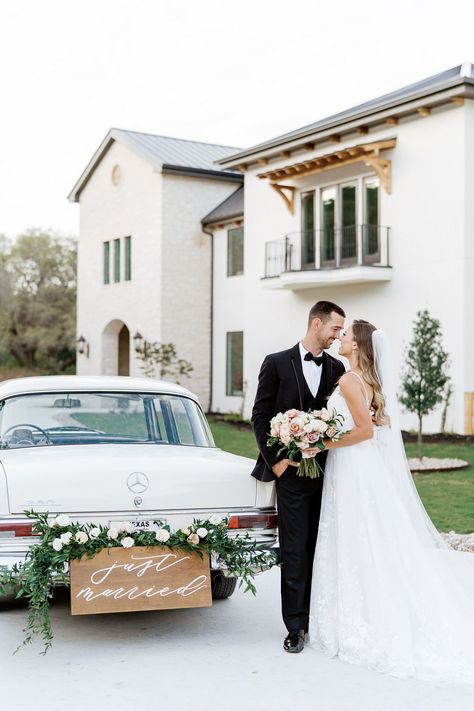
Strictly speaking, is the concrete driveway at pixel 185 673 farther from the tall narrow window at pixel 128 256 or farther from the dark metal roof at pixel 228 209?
the tall narrow window at pixel 128 256

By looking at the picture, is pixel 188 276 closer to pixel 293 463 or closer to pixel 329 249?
pixel 329 249

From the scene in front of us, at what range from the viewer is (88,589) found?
5.09 metres

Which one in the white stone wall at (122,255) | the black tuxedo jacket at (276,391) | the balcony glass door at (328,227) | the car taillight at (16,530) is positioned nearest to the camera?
the car taillight at (16,530)

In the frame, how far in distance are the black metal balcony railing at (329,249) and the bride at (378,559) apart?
15.2 meters

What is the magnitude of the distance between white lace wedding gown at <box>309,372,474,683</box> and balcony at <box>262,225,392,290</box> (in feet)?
50.2

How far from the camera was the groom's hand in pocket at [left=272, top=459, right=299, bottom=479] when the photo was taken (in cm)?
530

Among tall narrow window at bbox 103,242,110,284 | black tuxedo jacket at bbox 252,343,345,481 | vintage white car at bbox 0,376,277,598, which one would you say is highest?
tall narrow window at bbox 103,242,110,284

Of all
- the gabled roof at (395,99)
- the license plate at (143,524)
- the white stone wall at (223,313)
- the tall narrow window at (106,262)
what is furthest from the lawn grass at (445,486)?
the tall narrow window at (106,262)

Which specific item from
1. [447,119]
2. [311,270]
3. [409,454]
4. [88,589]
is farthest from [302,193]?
[88,589]

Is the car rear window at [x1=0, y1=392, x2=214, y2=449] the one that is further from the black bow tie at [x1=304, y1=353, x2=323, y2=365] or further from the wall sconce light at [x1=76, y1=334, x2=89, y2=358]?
the wall sconce light at [x1=76, y1=334, x2=89, y2=358]

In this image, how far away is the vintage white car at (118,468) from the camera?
5172 millimetres

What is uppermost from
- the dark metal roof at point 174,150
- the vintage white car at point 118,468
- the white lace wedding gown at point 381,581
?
the dark metal roof at point 174,150

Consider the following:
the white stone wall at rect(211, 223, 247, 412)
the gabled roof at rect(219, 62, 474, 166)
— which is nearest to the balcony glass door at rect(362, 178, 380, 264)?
the gabled roof at rect(219, 62, 474, 166)

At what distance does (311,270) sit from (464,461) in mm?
7790
